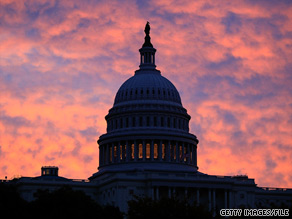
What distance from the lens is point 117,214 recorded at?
550 feet

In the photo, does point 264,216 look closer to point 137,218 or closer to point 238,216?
point 238,216

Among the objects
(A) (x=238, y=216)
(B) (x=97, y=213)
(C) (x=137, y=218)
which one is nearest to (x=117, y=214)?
(B) (x=97, y=213)

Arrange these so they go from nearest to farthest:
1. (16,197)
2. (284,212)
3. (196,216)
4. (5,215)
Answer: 1. (284,212)
2. (196,216)
3. (5,215)
4. (16,197)

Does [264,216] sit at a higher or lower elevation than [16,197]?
lower

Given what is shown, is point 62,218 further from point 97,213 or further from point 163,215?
point 163,215

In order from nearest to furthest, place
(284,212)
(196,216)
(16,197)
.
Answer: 1. (284,212)
2. (196,216)
3. (16,197)

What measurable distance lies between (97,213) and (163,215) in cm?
3369

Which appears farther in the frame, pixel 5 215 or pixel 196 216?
pixel 5 215

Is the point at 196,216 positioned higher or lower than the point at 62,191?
lower

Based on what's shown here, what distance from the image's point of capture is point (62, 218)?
149 meters

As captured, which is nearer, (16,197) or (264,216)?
(264,216)

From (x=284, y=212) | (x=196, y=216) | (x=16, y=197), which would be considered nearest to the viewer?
(x=284, y=212)

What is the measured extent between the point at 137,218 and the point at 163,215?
174 inches

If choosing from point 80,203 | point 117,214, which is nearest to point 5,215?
point 80,203
